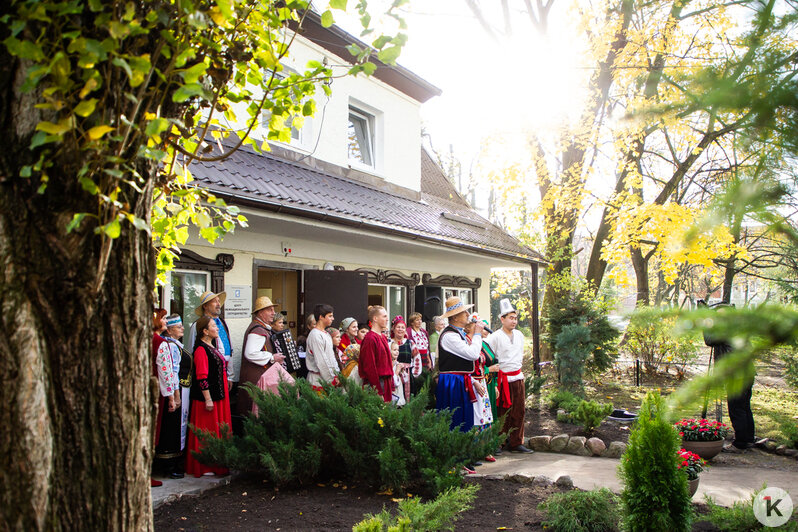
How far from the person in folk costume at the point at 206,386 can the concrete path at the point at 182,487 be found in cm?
25

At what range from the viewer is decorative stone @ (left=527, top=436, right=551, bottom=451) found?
293 inches

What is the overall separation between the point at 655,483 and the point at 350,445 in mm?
2418

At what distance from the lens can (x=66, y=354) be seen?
1.99 meters

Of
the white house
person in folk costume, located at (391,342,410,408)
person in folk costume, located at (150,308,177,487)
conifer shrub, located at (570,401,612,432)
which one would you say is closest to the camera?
person in folk costume, located at (150,308,177,487)

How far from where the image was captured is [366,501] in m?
4.55

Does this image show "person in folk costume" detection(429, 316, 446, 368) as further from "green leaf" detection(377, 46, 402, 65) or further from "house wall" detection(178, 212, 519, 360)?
"green leaf" detection(377, 46, 402, 65)

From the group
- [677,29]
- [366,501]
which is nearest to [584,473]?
[366,501]

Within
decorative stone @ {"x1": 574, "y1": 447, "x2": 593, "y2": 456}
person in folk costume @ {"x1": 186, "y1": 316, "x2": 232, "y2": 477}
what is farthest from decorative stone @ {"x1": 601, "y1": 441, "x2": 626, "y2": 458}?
person in folk costume @ {"x1": 186, "y1": 316, "x2": 232, "y2": 477}

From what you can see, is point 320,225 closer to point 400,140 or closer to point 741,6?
point 400,140

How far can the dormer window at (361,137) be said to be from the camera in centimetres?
1123

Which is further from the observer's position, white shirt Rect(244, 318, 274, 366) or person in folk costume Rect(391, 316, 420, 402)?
person in folk costume Rect(391, 316, 420, 402)

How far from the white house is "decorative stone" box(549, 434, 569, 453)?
10.4 ft

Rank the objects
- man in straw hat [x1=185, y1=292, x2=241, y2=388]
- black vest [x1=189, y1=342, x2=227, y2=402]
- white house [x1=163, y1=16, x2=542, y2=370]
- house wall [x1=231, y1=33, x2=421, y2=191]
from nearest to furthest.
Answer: black vest [x1=189, y1=342, x2=227, y2=402]
man in straw hat [x1=185, y1=292, x2=241, y2=388]
white house [x1=163, y1=16, x2=542, y2=370]
house wall [x1=231, y1=33, x2=421, y2=191]

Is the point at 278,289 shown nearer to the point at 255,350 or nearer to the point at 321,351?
the point at 321,351
